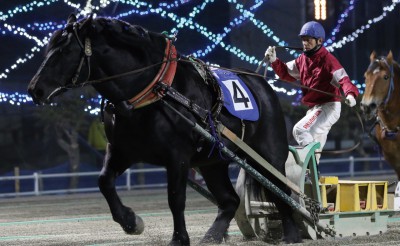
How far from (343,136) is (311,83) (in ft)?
58.6

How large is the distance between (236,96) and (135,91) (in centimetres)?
113

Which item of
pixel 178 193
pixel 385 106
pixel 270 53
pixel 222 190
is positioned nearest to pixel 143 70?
pixel 178 193

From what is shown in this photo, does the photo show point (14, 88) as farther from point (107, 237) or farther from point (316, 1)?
point (107, 237)

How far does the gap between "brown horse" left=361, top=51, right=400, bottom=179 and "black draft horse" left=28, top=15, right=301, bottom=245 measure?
8.69 feet

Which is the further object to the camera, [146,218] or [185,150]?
[146,218]

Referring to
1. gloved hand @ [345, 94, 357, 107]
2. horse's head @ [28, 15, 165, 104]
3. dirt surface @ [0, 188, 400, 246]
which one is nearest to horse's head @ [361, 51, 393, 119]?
dirt surface @ [0, 188, 400, 246]

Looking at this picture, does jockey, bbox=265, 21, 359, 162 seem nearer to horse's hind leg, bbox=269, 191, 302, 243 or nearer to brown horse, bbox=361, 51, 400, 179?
horse's hind leg, bbox=269, 191, 302, 243

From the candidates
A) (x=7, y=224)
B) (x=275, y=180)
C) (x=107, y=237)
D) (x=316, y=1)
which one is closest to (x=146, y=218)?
(x=7, y=224)

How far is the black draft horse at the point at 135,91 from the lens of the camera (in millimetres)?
7121

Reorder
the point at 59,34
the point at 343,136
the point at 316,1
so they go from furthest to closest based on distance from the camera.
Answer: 1. the point at 343,136
2. the point at 316,1
3. the point at 59,34

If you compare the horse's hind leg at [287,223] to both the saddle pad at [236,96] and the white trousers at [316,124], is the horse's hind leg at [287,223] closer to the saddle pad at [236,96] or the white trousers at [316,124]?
the white trousers at [316,124]

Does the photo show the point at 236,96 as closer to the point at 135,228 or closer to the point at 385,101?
the point at 135,228

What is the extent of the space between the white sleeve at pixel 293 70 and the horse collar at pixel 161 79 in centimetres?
177

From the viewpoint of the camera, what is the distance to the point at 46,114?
21.4 m
